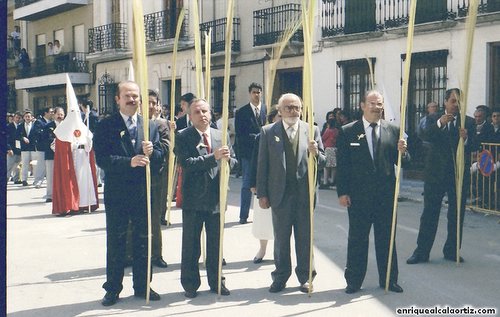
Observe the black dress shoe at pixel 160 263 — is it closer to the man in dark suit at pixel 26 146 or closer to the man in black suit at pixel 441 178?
the man in black suit at pixel 441 178

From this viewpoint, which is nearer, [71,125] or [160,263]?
[160,263]

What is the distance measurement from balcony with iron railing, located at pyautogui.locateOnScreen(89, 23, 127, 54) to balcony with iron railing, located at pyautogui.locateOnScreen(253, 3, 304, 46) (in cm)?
854

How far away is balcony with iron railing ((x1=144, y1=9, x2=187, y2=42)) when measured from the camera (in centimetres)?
2454

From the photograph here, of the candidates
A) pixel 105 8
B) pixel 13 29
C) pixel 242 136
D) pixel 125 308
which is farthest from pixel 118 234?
pixel 13 29

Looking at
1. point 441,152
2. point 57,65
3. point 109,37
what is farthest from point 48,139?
point 57,65

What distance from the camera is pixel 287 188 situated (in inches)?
239

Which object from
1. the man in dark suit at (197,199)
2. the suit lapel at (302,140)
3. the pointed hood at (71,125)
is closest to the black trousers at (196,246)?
the man in dark suit at (197,199)

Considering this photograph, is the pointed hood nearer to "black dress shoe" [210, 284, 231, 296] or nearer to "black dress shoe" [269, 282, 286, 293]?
"black dress shoe" [210, 284, 231, 296]

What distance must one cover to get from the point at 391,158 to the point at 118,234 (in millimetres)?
2553

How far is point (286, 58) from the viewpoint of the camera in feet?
64.8

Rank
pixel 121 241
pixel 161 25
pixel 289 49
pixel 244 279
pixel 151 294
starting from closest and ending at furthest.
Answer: pixel 121 241 < pixel 151 294 < pixel 244 279 < pixel 289 49 < pixel 161 25

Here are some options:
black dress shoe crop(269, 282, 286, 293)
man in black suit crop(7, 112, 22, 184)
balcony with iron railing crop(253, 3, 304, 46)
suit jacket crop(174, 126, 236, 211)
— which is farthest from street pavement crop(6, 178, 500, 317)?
balcony with iron railing crop(253, 3, 304, 46)

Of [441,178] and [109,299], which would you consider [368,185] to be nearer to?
[441,178]

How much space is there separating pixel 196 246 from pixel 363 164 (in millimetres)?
1681
